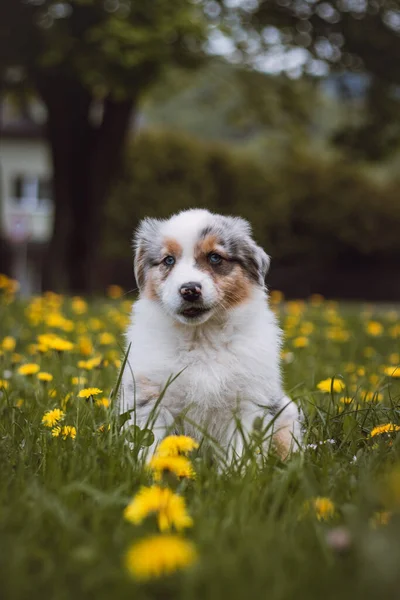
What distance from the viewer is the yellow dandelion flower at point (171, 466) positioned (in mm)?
2264

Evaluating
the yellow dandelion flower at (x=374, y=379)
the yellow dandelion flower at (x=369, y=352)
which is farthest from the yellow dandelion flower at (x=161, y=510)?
the yellow dandelion flower at (x=369, y=352)

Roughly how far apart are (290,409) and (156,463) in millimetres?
1199

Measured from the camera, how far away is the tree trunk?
15484mm

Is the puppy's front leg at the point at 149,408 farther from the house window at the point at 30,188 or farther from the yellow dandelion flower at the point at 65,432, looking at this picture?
the house window at the point at 30,188

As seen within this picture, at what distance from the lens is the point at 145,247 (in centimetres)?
362

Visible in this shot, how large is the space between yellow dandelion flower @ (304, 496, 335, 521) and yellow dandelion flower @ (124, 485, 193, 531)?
390mm

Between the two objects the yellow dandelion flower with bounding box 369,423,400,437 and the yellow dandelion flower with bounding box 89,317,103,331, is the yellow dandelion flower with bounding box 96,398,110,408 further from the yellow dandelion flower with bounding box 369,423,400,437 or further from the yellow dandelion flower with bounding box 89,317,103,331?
the yellow dandelion flower with bounding box 89,317,103,331

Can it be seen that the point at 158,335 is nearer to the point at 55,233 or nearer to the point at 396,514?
the point at 396,514

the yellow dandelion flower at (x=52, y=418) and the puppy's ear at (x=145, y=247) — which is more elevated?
the puppy's ear at (x=145, y=247)

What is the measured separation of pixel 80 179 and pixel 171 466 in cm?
1410

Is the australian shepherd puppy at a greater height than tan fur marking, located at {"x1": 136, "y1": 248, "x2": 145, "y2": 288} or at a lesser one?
lesser

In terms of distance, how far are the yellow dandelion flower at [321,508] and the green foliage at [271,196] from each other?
22.1m

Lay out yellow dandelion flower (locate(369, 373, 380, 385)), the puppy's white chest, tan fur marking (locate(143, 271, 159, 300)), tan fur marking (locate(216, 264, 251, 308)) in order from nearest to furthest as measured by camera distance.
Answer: the puppy's white chest, tan fur marking (locate(216, 264, 251, 308)), tan fur marking (locate(143, 271, 159, 300)), yellow dandelion flower (locate(369, 373, 380, 385))

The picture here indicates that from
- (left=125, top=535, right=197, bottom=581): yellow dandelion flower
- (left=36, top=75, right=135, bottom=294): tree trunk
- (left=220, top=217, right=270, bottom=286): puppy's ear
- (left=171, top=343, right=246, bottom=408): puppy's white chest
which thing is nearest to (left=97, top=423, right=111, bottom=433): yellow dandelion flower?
(left=171, top=343, right=246, bottom=408): puppy's white chest
